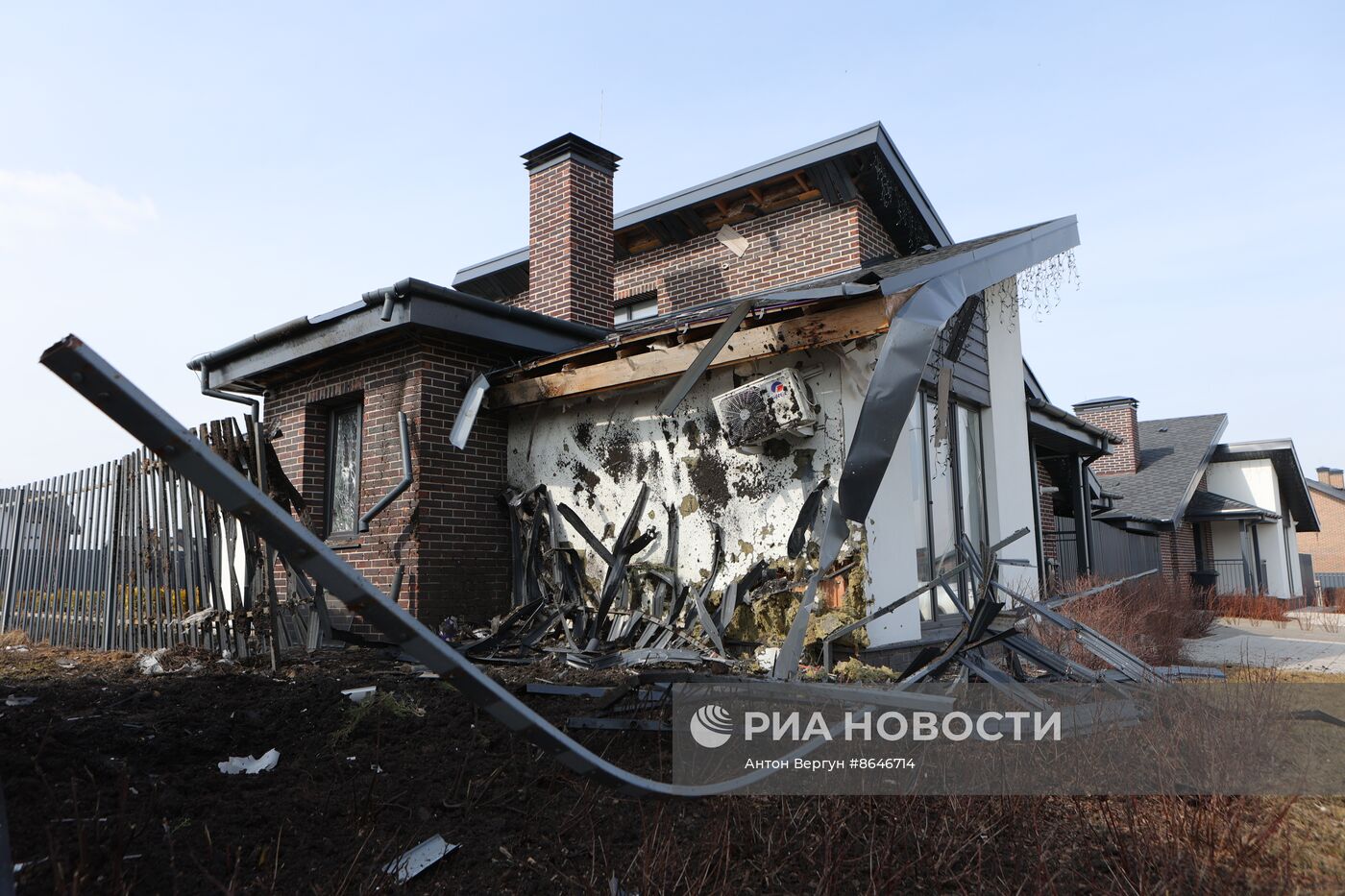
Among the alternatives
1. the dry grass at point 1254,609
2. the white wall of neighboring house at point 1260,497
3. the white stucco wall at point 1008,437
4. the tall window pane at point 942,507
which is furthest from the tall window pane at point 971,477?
the white wall of neighboring house at point 1260,497

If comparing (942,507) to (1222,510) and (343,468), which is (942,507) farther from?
(1222,510)

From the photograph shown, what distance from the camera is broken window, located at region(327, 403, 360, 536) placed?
27.9 ft

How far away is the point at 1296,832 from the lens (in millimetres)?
3207

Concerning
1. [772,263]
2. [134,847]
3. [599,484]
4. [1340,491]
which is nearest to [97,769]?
[134,847]

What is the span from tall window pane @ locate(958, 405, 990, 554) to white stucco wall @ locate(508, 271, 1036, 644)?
2.01 m

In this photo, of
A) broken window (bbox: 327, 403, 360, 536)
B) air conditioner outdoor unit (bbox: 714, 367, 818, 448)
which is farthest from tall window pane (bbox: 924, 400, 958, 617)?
broken window (bbox: 327, 403, 360, 536)

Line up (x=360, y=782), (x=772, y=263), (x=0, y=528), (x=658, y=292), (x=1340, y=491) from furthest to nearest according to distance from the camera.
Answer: (x=1340, y=491)
(x=658, y=292)
(x=772, y=263)
(x=0, y=528)
(x=360, y=782)

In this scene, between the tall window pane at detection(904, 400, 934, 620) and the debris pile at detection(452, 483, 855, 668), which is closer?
the debris pile at detection(452, 483, 855, 668)

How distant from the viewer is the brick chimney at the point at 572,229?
30.8 feet

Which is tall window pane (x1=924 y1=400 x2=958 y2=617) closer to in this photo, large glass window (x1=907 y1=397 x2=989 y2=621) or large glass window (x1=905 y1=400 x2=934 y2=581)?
large glass window (x1=907 y1=397 x2=989 y2=621)

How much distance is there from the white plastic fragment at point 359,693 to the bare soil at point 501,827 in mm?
422

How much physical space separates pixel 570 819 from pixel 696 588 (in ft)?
12.0

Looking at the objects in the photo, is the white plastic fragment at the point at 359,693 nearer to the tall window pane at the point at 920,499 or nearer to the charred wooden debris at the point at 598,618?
the charred wooden debris at the point at 598,618

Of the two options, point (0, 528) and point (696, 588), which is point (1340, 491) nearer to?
point (696, 588)
